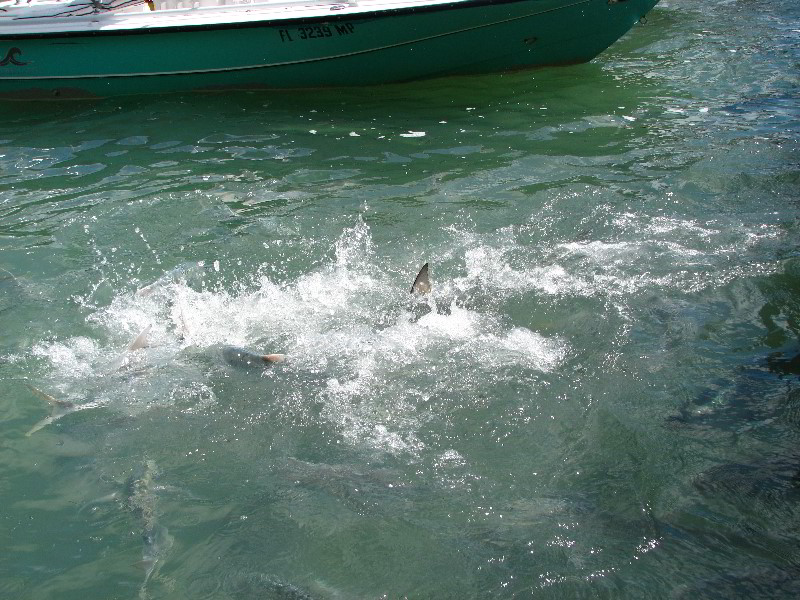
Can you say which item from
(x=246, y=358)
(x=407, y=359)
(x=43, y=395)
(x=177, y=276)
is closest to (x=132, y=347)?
(x=43, y=395)

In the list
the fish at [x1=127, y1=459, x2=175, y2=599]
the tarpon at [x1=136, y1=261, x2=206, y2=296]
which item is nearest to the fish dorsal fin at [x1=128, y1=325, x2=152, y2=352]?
the tarpon at [x1=136, y1=261, x2=206, y2=296]

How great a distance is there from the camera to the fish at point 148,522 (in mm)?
3834

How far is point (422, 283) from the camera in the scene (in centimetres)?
591

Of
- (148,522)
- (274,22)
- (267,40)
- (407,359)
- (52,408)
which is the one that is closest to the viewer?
(148,522)

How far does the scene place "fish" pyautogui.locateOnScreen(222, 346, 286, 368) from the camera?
17.4ft

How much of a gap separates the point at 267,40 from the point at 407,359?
683 cm

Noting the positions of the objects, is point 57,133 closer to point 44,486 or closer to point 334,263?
point 334,263

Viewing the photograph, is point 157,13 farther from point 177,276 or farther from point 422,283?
point 422,283

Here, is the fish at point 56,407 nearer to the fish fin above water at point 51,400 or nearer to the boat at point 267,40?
the fish fin above water at point 51,400

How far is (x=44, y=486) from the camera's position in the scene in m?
4.36

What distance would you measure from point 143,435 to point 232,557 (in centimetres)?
124

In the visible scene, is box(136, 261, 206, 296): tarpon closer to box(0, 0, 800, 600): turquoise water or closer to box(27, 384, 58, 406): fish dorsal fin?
box(0, 0, 800, 600): turquoise water

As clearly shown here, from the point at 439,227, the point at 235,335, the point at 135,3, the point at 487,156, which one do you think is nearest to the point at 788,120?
the point at 487,156

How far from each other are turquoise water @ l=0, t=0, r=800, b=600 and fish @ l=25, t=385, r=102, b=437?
0.02 m
